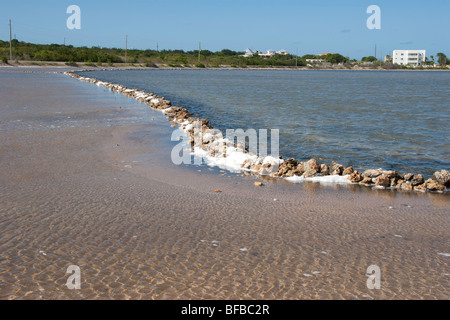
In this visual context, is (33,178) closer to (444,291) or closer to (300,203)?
(300,203)

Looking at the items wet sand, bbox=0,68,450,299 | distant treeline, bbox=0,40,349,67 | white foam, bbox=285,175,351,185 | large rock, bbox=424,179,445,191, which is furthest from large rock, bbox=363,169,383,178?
distant treeline, bbox=0,40,349,67

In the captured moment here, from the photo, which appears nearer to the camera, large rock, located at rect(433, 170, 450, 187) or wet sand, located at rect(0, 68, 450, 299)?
wet sand, located at rect(0, 68, 450, 299)

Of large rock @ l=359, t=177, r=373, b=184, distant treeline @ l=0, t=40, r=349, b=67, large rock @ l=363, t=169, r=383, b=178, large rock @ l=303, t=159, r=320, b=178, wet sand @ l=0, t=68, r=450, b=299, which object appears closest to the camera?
wet sand @ l=0, t=68, r=450, b=299

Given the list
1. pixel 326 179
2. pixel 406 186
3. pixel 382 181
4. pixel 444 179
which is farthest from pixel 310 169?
pixel 444 179

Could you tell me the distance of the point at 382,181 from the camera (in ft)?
26.1

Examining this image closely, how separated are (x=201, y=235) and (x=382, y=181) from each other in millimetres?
4132

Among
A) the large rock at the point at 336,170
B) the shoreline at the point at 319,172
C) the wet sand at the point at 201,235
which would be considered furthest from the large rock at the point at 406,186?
the large rock at the point at 336,170

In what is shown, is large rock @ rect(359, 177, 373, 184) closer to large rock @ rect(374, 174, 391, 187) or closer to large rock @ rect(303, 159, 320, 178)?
large rock @ rect(374, 174, 391, 187)

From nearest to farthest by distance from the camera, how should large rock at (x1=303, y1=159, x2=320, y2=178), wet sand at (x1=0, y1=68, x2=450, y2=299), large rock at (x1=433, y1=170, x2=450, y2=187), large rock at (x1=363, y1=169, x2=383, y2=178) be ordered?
wet sand at (x1=0, y1=68, x2=450, y2=299)
large rock at (x1=433, y1=170, x2=450, y2=187)
large rock at (x1=363, y1=169, x2=383, y2=178)
large rock at (x1=303, y1=159, x2=320, y2=178)

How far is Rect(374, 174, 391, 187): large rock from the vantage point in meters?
7.96

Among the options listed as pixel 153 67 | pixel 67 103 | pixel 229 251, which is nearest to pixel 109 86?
pixel 67 103

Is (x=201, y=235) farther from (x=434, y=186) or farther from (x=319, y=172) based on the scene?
(x=434, y=186)

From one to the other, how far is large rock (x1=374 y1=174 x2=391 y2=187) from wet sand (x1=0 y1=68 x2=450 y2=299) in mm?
427
